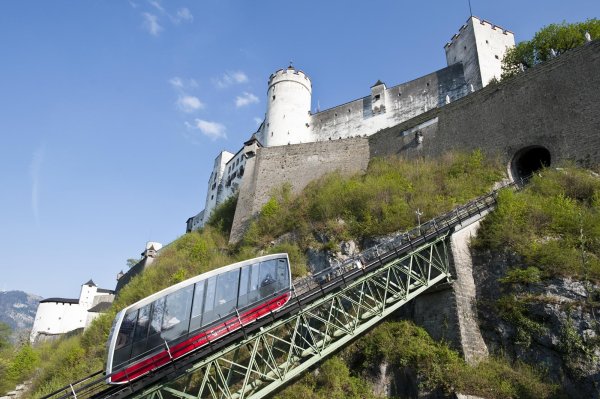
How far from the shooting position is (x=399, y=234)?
1997 cm

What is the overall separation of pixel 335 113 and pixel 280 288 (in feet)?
104

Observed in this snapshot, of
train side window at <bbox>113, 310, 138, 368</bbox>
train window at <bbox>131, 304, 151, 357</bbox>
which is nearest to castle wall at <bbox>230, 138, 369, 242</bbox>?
train window at <bbox>131, 304, 151, 357</bbox>

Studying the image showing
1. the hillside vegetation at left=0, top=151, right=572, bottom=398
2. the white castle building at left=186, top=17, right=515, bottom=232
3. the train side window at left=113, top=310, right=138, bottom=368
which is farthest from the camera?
the white castle building at left=186, top=17, right=515, bottom=232

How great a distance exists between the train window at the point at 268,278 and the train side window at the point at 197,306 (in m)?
1.90

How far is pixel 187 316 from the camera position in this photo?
12.6 m

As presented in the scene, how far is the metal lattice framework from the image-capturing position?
40.0 feet

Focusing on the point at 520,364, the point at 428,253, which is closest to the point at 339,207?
the point at 428,253

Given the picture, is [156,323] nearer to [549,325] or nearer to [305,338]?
→ [305,338]

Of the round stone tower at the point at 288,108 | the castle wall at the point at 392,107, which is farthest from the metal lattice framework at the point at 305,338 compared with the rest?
the round stone tower at the point at 288,108

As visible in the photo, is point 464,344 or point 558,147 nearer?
point 464,344

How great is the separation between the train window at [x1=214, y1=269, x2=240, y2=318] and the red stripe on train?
1.27ft

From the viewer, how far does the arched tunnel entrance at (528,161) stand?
2395cm

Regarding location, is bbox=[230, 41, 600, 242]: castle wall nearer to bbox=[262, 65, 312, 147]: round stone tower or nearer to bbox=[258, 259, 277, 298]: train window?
bbox=[262, 65, 312, 147]: round stone tower

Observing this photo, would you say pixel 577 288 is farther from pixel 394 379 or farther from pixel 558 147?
pixel 558 147
